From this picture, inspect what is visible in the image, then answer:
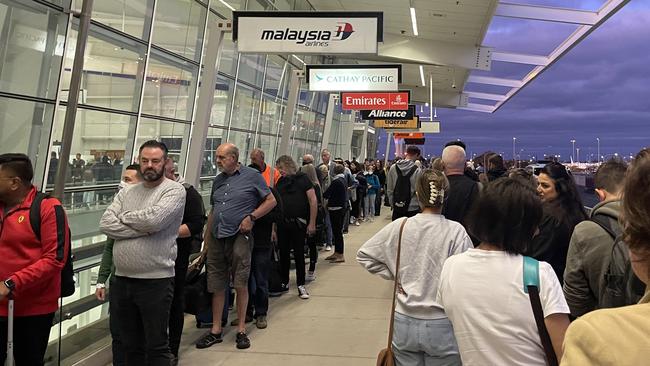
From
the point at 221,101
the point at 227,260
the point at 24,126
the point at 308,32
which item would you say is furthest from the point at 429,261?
the point at 221,101

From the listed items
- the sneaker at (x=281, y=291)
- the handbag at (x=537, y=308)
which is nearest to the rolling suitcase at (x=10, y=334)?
the handbag at (x=537, y=308)

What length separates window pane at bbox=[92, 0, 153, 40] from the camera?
22.0 ft

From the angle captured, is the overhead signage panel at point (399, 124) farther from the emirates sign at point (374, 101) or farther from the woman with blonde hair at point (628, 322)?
the woman with blonde hair at point (628, 322)

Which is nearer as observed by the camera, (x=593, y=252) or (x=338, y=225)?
(x=593, y=252)

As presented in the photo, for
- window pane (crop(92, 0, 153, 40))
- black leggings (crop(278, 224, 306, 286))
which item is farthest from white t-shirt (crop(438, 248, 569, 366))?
window pane (crop(92, 0, 153, 40))

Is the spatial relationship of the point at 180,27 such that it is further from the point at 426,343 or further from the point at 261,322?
the point at 426,343

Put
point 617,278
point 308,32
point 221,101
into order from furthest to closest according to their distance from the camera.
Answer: point 221,101 < point 308,32 < point 617,278

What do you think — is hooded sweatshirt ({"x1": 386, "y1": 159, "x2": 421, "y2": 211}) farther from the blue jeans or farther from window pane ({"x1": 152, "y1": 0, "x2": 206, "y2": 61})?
window pane ({"x1": 152, "y1": 0, "x2": 206, "y2": 61})

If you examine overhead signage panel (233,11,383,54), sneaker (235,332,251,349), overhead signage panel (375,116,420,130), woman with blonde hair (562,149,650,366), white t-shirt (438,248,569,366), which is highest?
overhead signage panel (375,116,420,130)

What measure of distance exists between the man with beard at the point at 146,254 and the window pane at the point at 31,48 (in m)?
2.70

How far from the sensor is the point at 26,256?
9.50 ft

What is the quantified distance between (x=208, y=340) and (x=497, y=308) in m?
3.76

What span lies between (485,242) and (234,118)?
37.7ft

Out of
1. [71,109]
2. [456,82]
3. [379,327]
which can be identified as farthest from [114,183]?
[456,82]
